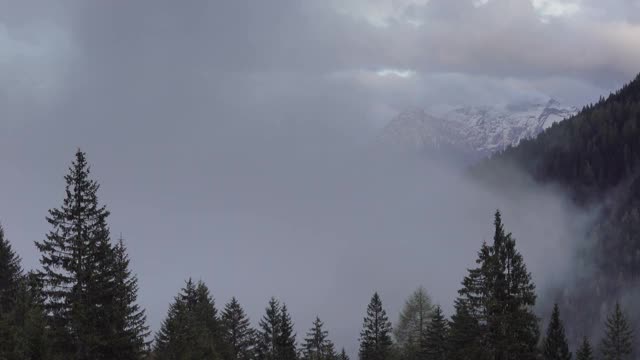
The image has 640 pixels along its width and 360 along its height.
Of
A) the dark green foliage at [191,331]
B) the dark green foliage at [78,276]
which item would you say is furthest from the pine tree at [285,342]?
the dark green foliage at [78,276]

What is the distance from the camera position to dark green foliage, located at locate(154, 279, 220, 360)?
43.2 metres

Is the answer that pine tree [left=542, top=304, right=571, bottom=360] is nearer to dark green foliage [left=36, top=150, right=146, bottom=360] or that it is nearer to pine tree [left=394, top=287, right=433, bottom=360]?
pine tree [left=394, top=287, right=433, bottom=360]

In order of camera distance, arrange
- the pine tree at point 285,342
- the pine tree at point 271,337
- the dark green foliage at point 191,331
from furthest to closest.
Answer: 1. the pine tree at point 271,337
2. the pine tree at point 285,342
3. the dark green foliage at point 191,331

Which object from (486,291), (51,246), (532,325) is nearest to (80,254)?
(51,246)

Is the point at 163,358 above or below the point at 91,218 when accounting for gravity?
below

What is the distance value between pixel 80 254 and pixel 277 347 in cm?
4168

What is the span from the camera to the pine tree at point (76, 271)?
31328 millimetres

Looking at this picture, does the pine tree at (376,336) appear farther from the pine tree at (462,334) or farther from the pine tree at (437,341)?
the pine tree at (462,334)

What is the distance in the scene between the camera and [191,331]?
48.4 metres

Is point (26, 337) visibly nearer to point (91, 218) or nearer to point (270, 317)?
point (91, 218)

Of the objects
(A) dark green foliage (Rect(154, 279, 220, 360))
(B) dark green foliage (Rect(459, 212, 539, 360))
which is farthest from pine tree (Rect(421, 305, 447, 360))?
(B) dark green foliage (Rect(459, 212, 539, 360))

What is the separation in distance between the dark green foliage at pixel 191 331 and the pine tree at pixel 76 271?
10.8 metres

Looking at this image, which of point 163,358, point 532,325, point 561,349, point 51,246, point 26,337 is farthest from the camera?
point 561,349

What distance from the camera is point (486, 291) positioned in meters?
36.6
